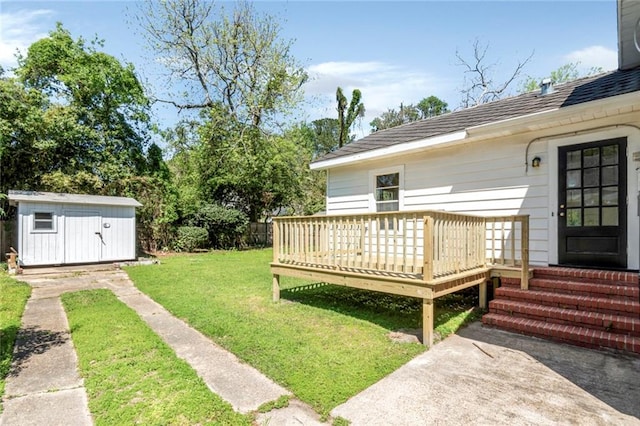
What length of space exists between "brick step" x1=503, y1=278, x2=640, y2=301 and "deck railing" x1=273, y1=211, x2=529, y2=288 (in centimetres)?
23

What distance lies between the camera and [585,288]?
4.50m

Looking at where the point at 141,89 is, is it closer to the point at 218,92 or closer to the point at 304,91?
the point at 218,92

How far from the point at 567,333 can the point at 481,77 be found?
2096cm

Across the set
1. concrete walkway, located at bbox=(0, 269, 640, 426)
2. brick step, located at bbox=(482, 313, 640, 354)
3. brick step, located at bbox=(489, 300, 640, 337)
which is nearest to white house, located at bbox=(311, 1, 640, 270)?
brick step, located at bbox=(489, 300, 640, 337)

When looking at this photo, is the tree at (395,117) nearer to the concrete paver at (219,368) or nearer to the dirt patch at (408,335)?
the dirt patch at (408,335)

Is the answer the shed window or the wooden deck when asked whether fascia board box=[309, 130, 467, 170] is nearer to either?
the wooden deck

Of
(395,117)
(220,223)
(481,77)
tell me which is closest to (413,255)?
(220,223)

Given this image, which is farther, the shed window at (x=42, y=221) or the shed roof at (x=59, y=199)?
the shed window at (x=42, y=221)

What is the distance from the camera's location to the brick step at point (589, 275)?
14.2 ft

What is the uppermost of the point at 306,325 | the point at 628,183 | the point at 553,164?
the point at 553,164

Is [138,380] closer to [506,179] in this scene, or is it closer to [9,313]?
[9,313]

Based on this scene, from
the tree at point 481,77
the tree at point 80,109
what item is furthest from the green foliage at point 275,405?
the tree at point 481,77

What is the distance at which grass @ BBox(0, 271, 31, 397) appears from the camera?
11.4 feet

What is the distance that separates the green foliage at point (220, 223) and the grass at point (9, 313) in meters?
7.41
